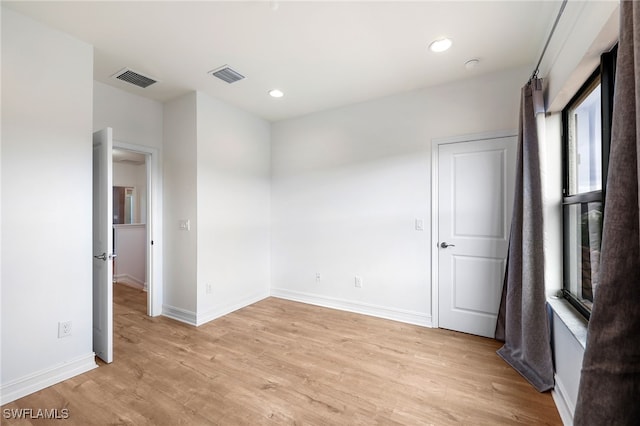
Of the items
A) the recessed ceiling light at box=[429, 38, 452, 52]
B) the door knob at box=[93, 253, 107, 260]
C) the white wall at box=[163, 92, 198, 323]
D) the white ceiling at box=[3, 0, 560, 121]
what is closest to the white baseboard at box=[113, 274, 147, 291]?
the white wall at box=[163, 92, 198, 323]

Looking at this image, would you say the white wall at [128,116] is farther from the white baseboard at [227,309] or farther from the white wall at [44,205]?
the white baseboard at [227,309]

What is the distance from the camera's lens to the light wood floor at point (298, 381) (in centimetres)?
179

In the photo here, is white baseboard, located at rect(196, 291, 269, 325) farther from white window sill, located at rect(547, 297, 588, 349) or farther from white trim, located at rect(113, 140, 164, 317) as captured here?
white window sill, located at rect(547, 297, 588, 349)

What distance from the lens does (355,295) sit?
12.0ft

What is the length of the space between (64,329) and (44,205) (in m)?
0.99

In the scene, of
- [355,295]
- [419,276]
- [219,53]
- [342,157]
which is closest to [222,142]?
[219,53]

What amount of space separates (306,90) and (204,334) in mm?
2989

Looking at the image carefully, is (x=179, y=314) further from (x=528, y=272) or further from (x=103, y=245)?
(x=528, y=272)

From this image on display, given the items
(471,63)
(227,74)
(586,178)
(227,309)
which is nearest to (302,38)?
(227,74)

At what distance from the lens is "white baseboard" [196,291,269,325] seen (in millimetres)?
3277

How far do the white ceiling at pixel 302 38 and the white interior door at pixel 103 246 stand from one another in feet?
2.72

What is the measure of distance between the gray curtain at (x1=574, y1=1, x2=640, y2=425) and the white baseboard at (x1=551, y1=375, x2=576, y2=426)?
135cm

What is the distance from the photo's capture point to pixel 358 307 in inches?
142

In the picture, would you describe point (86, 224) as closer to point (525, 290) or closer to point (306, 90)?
point (306, 90)
